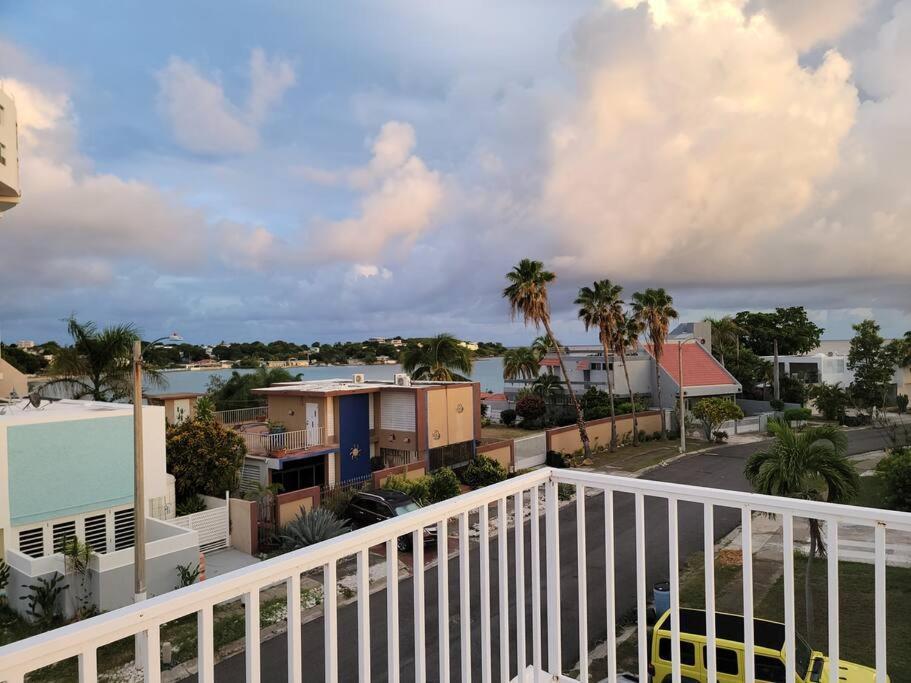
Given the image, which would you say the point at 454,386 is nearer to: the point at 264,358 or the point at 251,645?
the point at 264,358

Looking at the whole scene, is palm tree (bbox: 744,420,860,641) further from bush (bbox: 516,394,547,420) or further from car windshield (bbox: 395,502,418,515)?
bush (bbox: 516,394,547,420)

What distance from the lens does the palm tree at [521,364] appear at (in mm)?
43094

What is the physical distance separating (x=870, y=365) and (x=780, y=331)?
21272 mm

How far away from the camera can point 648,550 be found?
14492 millimetres

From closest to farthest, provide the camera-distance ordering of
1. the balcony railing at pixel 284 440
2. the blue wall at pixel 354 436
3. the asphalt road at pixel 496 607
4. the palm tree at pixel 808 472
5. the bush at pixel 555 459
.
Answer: the asphalt road at pixel 496 607, the palm tree at pixel 808 472, the balcony railing at pixel 284 440, the blue wall at pixel 354 436, the bush at pixel 555 459

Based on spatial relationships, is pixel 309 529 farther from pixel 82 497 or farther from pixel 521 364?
pixel 521 364

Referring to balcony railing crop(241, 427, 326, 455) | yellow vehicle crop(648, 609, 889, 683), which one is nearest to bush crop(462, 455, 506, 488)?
balcony railing crop(241, 427, 326, 455)

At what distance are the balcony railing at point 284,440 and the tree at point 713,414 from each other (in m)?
20.4

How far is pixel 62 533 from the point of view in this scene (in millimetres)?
12852

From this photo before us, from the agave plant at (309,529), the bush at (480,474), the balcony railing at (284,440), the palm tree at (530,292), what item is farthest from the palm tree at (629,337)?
the agave plant at (309,529)

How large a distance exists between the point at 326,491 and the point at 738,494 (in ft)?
A: 54.9

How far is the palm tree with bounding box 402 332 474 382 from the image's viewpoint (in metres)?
31.3

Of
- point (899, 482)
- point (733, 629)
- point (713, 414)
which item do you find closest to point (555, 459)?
point (713, 414)

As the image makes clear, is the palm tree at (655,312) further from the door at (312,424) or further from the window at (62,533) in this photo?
the window at (62,533)
